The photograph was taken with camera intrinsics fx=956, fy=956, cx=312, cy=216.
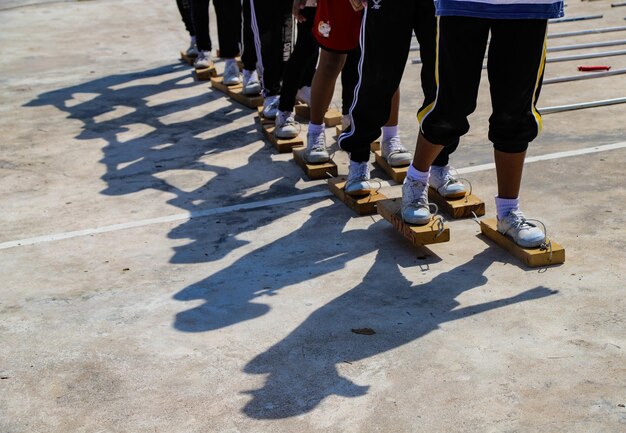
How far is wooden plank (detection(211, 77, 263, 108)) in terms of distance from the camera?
7617 mm

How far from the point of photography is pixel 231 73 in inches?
323

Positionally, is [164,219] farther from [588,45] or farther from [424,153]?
[588,45]

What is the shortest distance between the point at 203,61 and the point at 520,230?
16.3 ft

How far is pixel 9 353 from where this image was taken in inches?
152

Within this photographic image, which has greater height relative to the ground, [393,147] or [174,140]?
[393,147]

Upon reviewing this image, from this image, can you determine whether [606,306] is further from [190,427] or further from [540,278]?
[190,427]

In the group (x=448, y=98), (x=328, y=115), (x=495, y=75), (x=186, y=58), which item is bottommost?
(x=186, y=58)

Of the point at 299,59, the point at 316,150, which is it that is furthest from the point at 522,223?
the point at 299,59

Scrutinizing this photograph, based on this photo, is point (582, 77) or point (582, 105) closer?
point (582, 105)

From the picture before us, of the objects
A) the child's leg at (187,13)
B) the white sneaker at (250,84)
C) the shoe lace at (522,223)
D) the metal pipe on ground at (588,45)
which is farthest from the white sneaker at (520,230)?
the child's leg at (187,13)

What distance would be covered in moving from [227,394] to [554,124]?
3.94m

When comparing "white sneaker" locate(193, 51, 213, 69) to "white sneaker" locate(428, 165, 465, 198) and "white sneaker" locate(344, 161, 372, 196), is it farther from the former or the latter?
"white sneaker" locate(428, 165, 465, 198)

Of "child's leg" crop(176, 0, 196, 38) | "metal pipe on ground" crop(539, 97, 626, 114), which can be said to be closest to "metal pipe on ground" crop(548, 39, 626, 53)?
"metal pipe on ground" crop(539, 97, 626, 114)

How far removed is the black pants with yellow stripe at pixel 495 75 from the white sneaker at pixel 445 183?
66 centimetres
